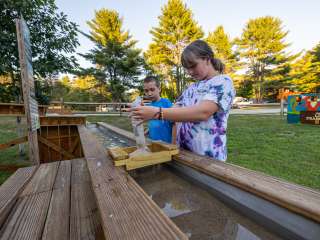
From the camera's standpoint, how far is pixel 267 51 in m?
25.4

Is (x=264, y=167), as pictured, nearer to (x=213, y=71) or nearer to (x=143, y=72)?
(x=213, y=71)

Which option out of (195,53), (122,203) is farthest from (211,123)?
(122,203)

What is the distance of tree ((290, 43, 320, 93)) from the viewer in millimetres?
24547

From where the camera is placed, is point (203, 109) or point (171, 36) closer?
point (203, 109)

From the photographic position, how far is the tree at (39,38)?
3.41m

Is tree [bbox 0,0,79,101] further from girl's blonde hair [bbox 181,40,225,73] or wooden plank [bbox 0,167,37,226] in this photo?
girl's blonde hair [bbox 181,40,225,73]

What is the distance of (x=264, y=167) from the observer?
293 cm

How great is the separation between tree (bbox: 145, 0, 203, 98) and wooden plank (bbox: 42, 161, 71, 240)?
74.8 feet

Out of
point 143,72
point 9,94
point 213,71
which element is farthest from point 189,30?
point 213,71

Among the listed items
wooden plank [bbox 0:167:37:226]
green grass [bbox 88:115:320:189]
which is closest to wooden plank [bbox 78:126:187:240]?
wooden plank [bbox 0:167:37:226]

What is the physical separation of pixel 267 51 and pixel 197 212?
30.7 meters

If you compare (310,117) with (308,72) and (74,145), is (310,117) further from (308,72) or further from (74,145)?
(308,72)

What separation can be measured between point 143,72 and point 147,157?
18.7 m

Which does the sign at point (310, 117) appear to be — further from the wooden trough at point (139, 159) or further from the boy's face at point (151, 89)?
the wooden trough at point (139, 159)
